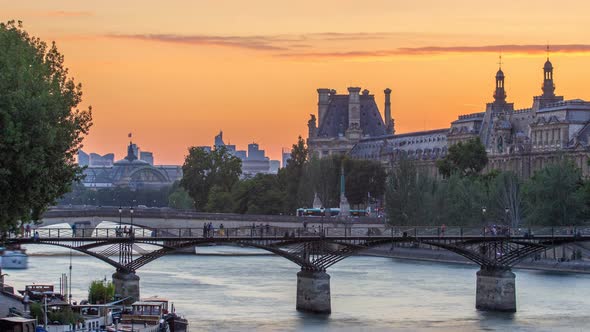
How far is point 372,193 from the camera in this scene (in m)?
160

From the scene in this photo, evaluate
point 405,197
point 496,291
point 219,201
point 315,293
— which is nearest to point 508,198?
point 405,197

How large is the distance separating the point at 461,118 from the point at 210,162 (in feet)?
90.0

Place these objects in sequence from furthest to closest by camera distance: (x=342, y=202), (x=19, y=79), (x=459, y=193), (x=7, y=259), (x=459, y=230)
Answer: (x=342, y=202) → (x=459, y=193) → (x=7, y=259) → (x=459, y=230) → (x=19, y=79)

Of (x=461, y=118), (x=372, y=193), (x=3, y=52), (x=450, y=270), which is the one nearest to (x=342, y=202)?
(x=372, y=193)

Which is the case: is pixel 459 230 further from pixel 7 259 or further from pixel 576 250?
pixel 7 259

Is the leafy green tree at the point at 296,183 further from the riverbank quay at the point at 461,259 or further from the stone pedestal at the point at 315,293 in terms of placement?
the stone pedestal at the point at 315,293

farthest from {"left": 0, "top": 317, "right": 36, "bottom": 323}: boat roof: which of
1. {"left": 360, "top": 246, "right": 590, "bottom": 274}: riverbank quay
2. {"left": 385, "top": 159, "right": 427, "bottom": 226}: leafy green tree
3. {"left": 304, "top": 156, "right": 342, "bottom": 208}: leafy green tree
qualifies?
{"left": 304, "top": 156, "right": 342, "bottom": 208}: leafy green tree

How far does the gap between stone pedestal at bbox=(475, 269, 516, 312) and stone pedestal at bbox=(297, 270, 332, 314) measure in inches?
273

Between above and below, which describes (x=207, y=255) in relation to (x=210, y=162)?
below

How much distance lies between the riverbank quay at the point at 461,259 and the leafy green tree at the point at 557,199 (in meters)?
4.22

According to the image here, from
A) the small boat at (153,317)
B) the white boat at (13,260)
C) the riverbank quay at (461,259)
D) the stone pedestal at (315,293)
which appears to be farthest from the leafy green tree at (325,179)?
the small boat at (153,317)

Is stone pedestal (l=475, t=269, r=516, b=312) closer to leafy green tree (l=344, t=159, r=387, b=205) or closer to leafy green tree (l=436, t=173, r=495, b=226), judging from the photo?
leafy green tree (l=436, t=173, r=495, b=226)

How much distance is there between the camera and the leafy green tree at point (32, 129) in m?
46.8

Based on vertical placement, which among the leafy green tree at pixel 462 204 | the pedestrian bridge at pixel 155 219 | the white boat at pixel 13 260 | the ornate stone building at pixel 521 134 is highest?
the ornate stone building at pixel 521 134
